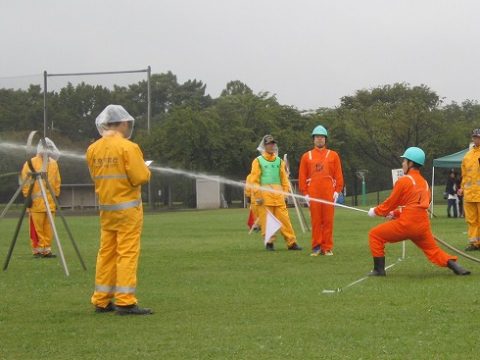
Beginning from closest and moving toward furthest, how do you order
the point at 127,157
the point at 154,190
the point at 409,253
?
1. the point at 127,157
2. the point at 409,253
3. the point at 154,190

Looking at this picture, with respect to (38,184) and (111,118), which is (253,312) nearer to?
(111,118)

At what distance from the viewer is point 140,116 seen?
211 feet

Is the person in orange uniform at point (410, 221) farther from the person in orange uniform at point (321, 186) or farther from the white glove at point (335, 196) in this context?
the white glove at point (335, 196)

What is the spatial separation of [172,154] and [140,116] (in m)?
12.3

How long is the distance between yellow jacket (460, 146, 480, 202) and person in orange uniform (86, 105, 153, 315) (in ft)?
27.3

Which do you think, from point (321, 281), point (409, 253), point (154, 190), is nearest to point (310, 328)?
point (321, 281)

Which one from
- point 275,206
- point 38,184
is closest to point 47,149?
point 38,184

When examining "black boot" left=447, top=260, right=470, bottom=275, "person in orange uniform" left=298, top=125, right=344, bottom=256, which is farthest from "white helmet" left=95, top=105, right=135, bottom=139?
"person in orange uniform" left=298, top=125, right=344, bottom=256

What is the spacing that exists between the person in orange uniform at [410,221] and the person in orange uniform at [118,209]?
11.9 feet

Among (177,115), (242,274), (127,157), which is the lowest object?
(242,274)

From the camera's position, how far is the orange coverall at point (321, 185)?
14758 millimetres

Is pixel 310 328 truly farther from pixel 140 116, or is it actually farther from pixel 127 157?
pixel 140 116

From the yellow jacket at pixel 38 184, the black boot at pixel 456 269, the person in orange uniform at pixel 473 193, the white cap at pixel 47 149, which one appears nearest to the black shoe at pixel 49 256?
the yellow jacket at pixel 38 184

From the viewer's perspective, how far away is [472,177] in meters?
15.6
